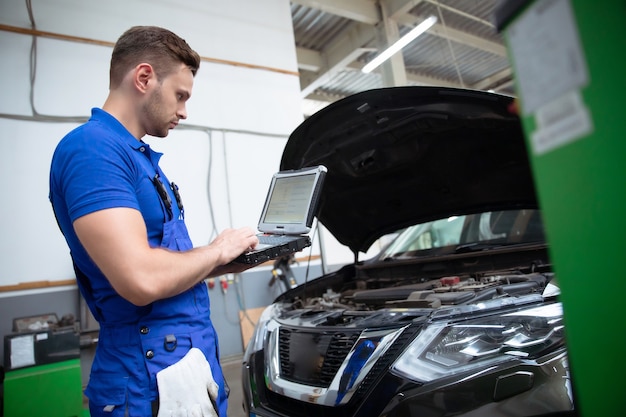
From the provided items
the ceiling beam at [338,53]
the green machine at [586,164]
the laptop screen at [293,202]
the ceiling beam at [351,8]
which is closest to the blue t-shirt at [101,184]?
the laptop screen at [293,202]

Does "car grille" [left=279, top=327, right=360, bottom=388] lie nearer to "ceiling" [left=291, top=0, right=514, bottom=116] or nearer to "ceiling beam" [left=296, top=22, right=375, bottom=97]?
"ceiling" [left=291, top=0, right=514, bottom=116]

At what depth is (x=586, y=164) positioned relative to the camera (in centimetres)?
35

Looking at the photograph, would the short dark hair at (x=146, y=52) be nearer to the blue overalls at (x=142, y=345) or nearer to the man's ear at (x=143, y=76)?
the man's ear at (x=143, y=76)

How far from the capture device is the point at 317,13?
623cm

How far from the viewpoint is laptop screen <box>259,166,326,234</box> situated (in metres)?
1.31

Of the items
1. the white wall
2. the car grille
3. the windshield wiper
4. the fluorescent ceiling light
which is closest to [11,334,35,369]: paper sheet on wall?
the white wall

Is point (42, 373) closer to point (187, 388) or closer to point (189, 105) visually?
point (187, 388)

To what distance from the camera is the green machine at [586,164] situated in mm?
339

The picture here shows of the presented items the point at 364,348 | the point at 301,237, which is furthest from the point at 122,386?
the point at 364,348

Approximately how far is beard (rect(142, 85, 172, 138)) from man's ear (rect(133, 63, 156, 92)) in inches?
1.2

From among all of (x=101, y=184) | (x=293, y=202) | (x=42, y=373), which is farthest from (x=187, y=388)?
(x=42, y=373)

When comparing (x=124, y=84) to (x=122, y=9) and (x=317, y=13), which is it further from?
(x=317, y=13)

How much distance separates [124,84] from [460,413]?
4.31 ft

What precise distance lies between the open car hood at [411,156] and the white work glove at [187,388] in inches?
50.2
